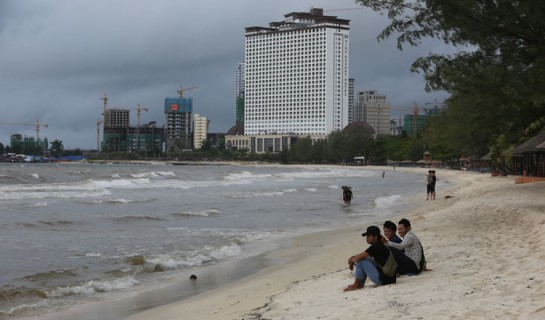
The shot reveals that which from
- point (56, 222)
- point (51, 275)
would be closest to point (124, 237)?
point (56, 222)

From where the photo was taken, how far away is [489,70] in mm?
15039

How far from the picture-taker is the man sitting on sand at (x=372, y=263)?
26.9ft

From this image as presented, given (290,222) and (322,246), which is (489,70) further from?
(290,222)

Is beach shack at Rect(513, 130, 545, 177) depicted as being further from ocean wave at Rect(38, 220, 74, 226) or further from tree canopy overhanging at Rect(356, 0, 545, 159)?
ocean wave at Rect(38, 220, 74, 226)

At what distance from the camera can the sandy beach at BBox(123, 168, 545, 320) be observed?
261 inches

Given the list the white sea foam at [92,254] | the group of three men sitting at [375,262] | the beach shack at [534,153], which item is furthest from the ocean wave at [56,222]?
the beach shack at [534,153]

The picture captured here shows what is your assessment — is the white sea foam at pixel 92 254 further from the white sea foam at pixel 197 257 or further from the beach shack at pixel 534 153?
the beach shack at pixel 534 153

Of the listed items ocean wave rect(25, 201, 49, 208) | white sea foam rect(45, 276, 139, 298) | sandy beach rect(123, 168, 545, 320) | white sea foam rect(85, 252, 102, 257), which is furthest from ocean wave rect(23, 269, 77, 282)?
ocean wave rect(25, 201, 49, 208)

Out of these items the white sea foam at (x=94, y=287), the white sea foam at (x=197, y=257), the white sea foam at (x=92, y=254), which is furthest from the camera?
the white sea foam at (x=92, y=254)

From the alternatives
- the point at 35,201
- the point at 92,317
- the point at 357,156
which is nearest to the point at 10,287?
the point at 92,317

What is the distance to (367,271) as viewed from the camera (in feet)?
27.0

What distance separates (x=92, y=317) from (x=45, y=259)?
18.1 ft

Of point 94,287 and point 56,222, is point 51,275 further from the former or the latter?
point 56,222

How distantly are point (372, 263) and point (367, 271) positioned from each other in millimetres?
129
